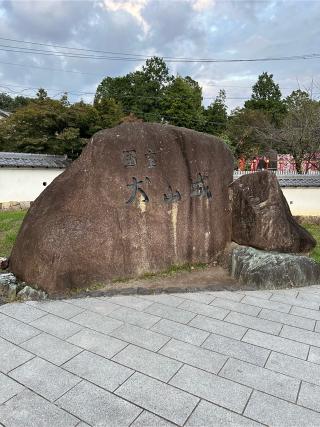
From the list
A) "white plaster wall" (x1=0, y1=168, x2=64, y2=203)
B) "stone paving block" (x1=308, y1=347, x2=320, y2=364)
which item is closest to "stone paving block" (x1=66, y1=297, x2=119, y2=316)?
"stone paving block" (x1=308, y1=347, x2=320, y2=364)

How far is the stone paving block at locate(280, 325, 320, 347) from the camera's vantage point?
4.04 metres

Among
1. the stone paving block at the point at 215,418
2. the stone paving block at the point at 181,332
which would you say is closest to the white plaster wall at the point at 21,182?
the stone paving block at the point at 181,332

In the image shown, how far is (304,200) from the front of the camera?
12.9 metres

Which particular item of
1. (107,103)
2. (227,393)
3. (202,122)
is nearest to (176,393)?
(227,393)

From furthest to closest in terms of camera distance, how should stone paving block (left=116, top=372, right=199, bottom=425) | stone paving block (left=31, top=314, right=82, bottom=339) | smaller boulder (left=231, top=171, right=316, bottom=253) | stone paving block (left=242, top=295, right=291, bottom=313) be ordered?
smaller boulder (left=231, top=171, right=316, bottom=253), stone paving block (left=242, top=295, right=291, bottom=313), stone paving block (left=31, top=314, right=82, bottom=339), stone paving block (left=116, top=372, right=199, bottom=425)

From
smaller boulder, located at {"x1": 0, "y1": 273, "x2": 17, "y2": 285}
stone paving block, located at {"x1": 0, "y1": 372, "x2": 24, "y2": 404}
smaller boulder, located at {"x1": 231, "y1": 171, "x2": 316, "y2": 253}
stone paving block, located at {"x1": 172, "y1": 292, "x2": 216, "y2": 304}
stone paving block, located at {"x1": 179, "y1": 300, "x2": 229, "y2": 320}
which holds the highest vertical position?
smaller boulder, located at {"x1": 231, "y1": 171, "x2": 316, "y2": 253}

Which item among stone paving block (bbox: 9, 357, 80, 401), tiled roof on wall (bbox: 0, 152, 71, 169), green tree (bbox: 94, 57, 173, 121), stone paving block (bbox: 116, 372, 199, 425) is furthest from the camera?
green tree (bbox: 94, 57, 173, 121)

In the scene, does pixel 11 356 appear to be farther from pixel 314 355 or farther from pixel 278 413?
pixel 314 355

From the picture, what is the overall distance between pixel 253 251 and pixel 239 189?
1.31 meters

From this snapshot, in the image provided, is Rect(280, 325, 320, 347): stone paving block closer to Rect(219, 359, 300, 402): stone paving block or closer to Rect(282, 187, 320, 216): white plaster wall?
Rect(219, 359, 300, 402): stone paving block

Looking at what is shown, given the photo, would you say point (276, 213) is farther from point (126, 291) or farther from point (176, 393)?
point (176, 393)

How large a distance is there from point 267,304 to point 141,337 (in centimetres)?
216

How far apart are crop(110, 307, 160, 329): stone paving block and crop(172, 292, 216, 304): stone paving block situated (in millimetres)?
915

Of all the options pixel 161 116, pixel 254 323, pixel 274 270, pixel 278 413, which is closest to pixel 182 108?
pixel 161 116
